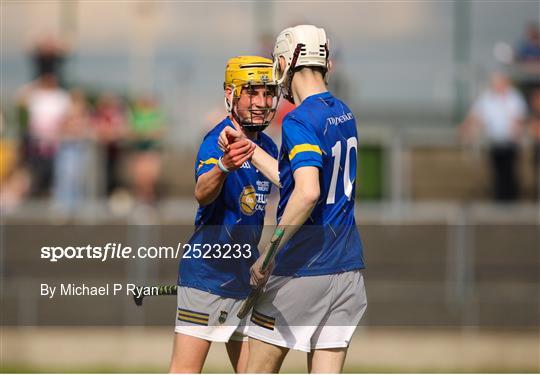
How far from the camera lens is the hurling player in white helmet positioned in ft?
18.8

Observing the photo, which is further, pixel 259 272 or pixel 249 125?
pixel 249 125

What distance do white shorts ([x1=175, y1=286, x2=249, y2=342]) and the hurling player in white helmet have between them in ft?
1.33

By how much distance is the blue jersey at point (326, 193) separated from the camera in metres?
5.64

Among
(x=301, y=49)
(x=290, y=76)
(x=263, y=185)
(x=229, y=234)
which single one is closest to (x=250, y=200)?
(x=263, y=185)

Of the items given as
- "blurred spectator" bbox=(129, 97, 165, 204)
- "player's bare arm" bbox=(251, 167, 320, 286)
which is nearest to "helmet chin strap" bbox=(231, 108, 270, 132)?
"player's bare arm" bbox=(251, 167, 320, 286)

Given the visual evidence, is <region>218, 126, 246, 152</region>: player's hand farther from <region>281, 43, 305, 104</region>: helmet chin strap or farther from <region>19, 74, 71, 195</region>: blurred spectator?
<region>19, 74, 71, 195</region>: blurred spectator

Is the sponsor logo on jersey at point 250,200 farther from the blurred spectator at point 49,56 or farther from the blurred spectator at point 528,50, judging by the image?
the blurred spectator at point 528,50

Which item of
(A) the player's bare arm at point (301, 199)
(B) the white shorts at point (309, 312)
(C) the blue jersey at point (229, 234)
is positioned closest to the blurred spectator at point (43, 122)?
(C) the blue jersey at point (229, 234)

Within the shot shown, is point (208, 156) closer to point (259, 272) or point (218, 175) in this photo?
point (218, 175)

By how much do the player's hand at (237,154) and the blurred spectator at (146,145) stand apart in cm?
661

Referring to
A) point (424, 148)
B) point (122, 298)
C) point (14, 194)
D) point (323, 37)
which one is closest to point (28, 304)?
point (122, 298)

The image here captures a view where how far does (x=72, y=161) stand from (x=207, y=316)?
6.64 meters

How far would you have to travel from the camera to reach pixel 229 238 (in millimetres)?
6219

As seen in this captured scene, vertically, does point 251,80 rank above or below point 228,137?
above
